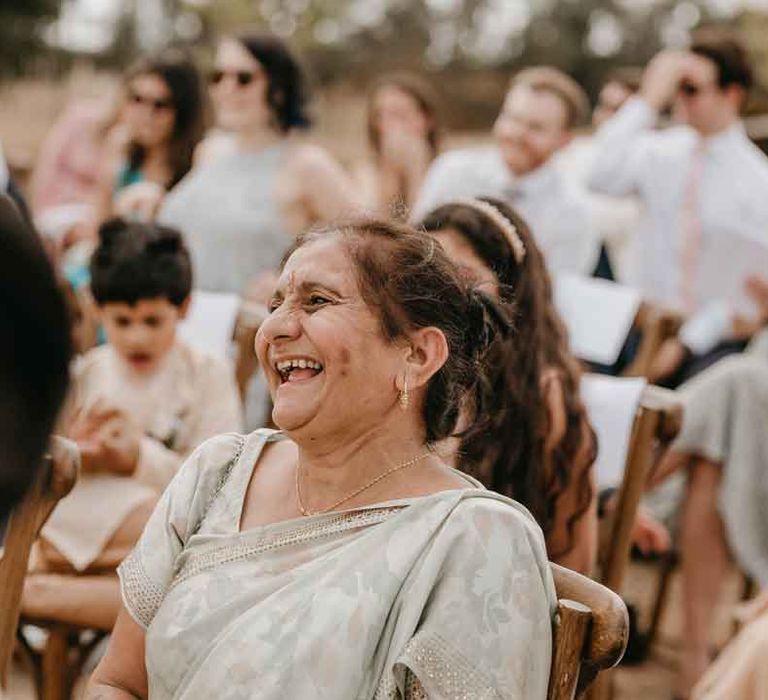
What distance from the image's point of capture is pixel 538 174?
5.04 metres

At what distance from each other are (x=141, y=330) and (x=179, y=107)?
208cm

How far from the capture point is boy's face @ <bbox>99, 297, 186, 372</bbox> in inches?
126

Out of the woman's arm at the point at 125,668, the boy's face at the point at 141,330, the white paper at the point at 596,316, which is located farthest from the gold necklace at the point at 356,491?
the white paper at the point at 596,316

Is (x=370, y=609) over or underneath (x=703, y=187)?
underneath

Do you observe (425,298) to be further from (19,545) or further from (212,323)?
(212,323)

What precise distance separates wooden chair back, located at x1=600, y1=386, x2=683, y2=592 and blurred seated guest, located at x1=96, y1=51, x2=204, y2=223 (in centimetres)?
259

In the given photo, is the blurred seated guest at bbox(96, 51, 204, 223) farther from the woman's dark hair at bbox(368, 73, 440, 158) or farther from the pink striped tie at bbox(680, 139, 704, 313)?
the pink striped tie at bbox(680, 139, 704, 313)

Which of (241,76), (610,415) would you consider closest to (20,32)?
(241,76)

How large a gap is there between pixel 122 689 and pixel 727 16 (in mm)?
18982

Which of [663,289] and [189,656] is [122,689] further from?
[663,289]

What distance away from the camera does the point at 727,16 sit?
19.5 metres

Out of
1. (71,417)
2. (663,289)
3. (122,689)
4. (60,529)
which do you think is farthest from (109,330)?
(663,289)

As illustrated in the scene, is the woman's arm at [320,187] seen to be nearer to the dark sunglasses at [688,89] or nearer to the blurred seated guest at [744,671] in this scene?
the dark sunglasses at [688,89]

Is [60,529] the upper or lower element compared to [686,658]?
upper
